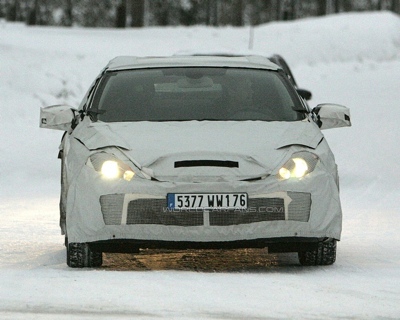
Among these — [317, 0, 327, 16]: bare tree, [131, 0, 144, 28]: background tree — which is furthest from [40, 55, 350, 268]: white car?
[317, 0, 327, 16]: bare tree

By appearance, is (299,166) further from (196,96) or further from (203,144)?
(196,96)

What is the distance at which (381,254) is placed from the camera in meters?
9.09

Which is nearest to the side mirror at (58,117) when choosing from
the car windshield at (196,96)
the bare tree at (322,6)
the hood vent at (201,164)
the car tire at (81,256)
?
the car windshield at (196,96)

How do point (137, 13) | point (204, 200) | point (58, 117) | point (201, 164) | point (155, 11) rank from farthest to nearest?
point (155, 11) < point (137, 13) < point (58, 117) < point (201, 164) < point (204, 200)

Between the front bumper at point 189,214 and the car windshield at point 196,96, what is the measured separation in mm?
1051

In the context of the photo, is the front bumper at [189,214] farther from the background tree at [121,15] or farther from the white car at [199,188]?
the background tree at [121,15]

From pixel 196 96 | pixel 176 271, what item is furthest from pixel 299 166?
pixel 196 96

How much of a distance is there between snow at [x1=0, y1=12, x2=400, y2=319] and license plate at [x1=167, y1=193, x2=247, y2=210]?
414mm

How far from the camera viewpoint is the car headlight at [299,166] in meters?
7.85

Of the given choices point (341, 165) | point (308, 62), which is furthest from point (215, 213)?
point (308, 62)

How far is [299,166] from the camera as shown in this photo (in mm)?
7914

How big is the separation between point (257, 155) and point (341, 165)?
9.35 meters

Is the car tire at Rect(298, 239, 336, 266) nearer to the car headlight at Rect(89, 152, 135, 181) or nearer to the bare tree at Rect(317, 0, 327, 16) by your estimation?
the car headlight at Rect(89, 152, 135, 181)

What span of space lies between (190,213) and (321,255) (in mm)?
1041
